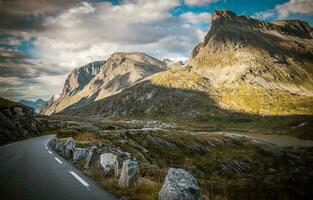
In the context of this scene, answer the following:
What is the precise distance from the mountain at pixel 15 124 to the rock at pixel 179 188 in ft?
177

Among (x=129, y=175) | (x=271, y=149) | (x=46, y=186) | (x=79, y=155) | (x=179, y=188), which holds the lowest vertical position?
(x=271, y=149)

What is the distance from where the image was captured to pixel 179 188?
11.0 m

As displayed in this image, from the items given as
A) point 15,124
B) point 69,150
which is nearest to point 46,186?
point 69,150

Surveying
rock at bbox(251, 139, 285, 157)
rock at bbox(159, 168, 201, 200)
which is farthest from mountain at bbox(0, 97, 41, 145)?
rock at bbox(251, 139, 285, 157)

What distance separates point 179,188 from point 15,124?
73774mm

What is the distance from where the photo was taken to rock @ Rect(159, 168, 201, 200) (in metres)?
10.7

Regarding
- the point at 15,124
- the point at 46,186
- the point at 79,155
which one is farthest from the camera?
the point at 15,124

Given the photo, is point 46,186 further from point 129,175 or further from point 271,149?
point 271,149

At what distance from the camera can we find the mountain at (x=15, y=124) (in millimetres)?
62388

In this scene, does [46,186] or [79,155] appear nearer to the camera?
[46,186]

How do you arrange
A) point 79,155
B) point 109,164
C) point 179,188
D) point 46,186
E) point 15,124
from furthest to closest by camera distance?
point 15,124 → point 79,155 → point 109,164 → point 46,186 → point 179,188

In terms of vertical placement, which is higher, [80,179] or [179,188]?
[179,188]

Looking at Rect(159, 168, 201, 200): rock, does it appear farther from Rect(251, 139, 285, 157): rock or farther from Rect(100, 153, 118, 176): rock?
Rect(251, 139, 285, 157): rock

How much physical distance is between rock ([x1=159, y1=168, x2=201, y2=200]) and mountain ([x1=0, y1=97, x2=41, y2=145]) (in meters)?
54.0
